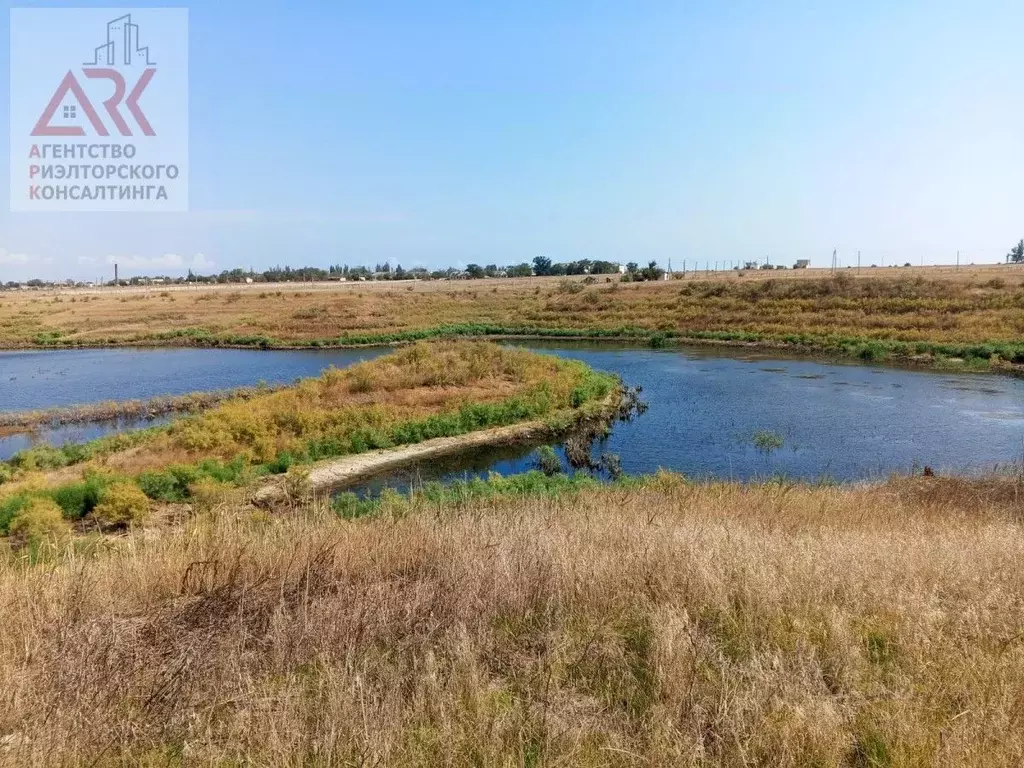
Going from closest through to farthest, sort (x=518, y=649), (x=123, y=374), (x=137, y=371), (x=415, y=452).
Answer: (x=518, y=649)
(x=415, y=452)
(x=123, y=374)
(x=137, y=371)

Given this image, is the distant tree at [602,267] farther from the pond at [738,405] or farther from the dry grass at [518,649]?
the dry grass at [518,649]

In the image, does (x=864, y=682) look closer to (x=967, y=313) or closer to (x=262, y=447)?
(x=262, y=447)

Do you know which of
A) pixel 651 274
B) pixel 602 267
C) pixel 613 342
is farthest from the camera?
pixel 602 267

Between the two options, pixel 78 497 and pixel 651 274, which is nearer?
pixel 78 497

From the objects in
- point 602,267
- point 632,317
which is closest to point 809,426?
point 632,317

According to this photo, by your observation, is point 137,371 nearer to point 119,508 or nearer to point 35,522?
point 119,508

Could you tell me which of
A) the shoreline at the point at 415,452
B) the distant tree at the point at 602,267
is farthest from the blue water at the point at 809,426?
the distant tree at the point at 602,267
